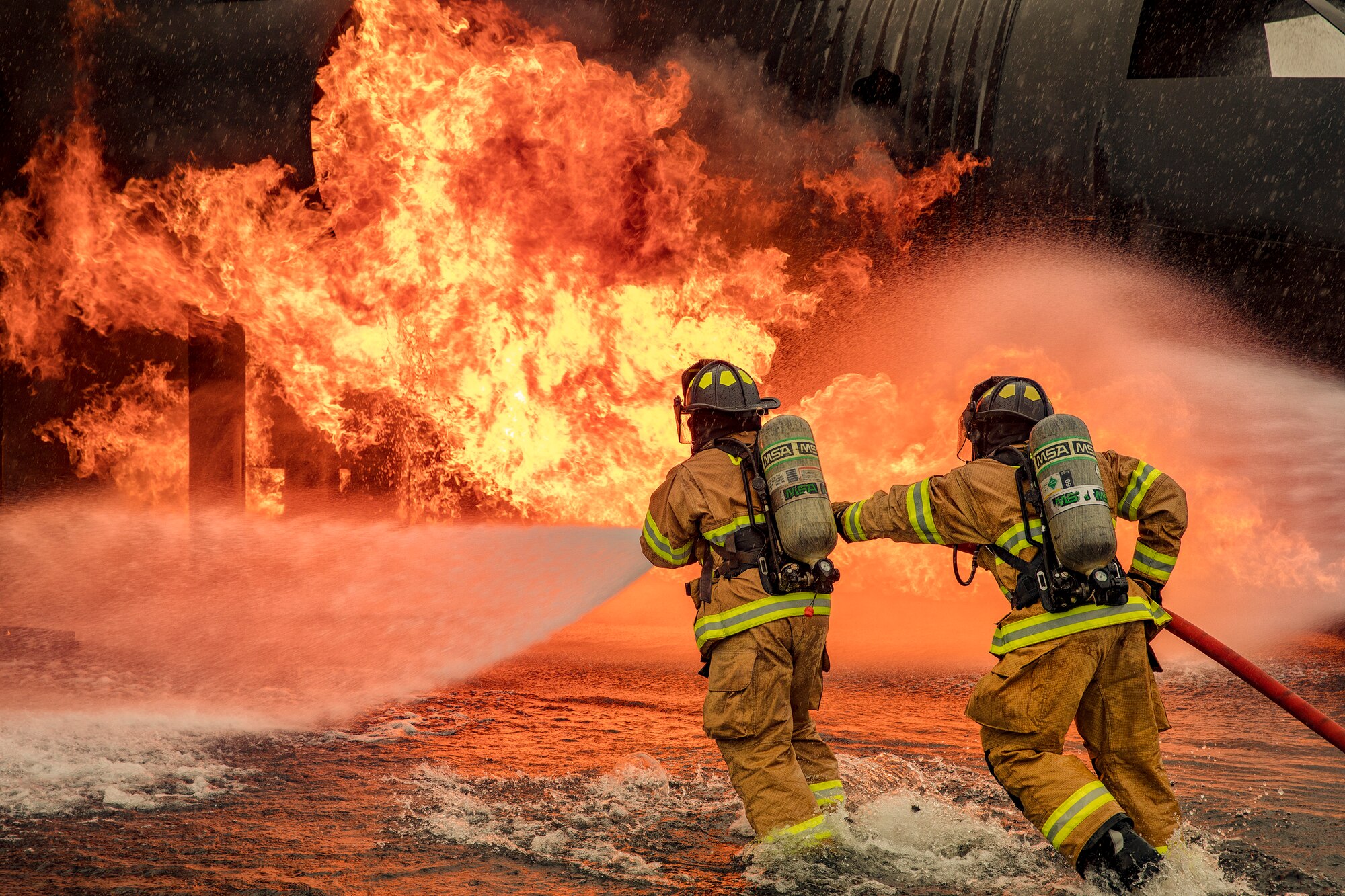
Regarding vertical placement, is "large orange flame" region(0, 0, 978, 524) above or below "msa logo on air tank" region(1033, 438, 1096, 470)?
above

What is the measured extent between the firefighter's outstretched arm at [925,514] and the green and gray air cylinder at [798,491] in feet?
0.50

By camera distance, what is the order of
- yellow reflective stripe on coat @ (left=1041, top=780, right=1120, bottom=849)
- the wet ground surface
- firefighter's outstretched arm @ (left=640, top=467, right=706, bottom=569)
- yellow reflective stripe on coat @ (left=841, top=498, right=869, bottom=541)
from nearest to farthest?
yellow reflective stripe on coat @ (left=1041, top=780, right=1120, bottom=849)
the wet ground surface
yellow reflective stripe on coat @ (left=841, top=498, right=869, bottom=541)
firefighter's outstretched arm @ (left=640, top=467, right=706, bottom=569)

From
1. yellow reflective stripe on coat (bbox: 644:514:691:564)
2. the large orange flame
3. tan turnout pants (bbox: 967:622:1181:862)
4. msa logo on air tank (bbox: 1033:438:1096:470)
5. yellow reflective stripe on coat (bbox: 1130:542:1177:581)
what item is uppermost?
the large orange flame

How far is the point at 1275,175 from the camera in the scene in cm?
680

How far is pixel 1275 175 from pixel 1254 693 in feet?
10.9

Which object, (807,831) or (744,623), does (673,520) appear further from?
(807,831)

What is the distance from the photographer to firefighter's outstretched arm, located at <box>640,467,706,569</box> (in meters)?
3.93

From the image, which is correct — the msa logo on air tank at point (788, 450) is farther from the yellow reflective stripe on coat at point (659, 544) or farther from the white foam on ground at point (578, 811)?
the white foam on ground at point (578, 811)

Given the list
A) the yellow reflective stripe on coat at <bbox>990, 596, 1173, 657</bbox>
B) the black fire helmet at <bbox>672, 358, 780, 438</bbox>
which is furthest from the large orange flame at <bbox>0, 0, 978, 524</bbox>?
the yellow reflective stripe on coat at <bbox>990, 596, 1173, 657</bbox>

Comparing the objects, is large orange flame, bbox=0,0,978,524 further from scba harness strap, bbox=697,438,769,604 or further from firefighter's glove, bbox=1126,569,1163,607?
firefighter's glove, bbox=1126,569,1163,607

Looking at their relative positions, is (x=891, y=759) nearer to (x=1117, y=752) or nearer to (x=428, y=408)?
(x=1117, y=752)

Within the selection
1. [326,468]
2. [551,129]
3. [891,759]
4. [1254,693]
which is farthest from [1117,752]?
[326,468]

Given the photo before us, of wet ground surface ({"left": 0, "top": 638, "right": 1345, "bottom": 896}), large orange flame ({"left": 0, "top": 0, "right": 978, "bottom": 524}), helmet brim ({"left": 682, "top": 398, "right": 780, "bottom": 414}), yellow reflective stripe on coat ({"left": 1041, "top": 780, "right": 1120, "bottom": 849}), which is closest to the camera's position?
yellow reflective stripe on coat ({"left": 1041, "top": 780, "right": 1120, "bottom": 849})

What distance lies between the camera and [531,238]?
26.8 ft
